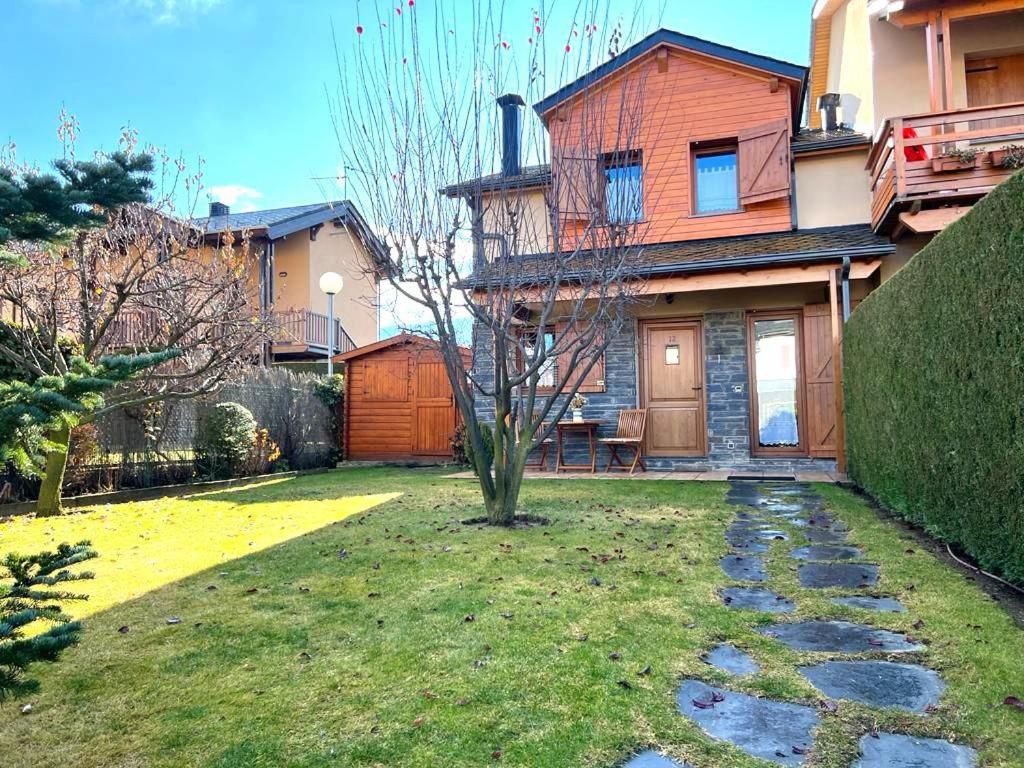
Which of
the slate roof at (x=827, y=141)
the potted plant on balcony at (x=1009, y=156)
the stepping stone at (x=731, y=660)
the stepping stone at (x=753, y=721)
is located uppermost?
the slate roof at (x=827, y=141)

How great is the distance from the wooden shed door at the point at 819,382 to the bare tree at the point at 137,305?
7815 mm

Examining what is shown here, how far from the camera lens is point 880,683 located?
2.24 meters

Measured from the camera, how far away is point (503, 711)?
204cm

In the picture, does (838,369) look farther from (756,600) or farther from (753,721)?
(753,721)

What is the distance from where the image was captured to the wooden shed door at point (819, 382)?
30.8 ft

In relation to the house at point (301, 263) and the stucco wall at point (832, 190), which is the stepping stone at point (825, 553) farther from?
the house at point (301, 263)

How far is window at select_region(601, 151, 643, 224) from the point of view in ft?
18.5

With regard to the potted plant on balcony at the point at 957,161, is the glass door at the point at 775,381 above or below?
below

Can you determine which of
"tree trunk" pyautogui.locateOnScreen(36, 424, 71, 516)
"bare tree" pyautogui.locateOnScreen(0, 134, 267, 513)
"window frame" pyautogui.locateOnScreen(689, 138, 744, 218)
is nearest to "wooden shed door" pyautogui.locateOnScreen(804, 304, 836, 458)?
"window frame" pyautogui.locateOnScreen(689, 138, 744, 218)

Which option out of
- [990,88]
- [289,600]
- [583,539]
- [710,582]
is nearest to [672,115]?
[990,88]

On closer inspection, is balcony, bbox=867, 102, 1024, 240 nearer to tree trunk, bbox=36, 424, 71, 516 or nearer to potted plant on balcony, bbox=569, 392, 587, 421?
potted plant on balcony, bbox=569, 392, 587, 421

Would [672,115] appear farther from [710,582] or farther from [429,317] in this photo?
[710,582]

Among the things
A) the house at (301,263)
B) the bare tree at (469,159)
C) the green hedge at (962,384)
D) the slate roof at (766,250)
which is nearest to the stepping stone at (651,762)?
the green hedge at (962,384)

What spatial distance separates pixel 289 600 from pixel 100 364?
1975mm
